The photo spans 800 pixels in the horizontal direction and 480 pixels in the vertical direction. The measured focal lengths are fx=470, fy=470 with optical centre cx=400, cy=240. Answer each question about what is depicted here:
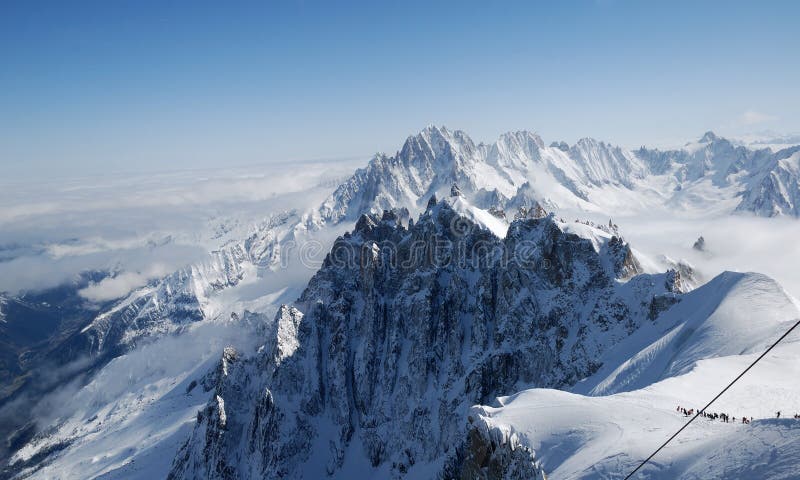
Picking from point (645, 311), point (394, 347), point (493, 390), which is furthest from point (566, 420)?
point (394, 347)

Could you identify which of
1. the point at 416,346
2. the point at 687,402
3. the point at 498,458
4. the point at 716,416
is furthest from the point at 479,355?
the point at 716,416

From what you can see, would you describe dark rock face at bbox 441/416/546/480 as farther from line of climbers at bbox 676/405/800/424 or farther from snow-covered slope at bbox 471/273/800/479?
line of climbers at bbox 676/405/800/424

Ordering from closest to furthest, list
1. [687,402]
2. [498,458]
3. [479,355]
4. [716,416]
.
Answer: [716,416], [498,458], [687,402], [479,355]

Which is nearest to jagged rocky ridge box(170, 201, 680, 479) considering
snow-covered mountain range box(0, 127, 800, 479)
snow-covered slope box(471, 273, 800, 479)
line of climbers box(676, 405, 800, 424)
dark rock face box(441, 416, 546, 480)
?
snow-covered mountain range box(0, 127, 800, 479)

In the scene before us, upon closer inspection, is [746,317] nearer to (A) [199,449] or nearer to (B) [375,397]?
(B) [375,397]

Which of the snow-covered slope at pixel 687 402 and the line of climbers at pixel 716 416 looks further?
the line of climbers at pixel 716 416

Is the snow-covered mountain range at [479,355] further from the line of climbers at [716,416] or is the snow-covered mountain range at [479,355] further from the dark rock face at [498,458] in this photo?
the line of climbers at [716,416]

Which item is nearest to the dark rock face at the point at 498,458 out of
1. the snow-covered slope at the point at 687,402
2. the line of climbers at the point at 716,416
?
the snow-covered slope at the point at 687,402

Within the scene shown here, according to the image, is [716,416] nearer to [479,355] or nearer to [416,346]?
[479,355]
